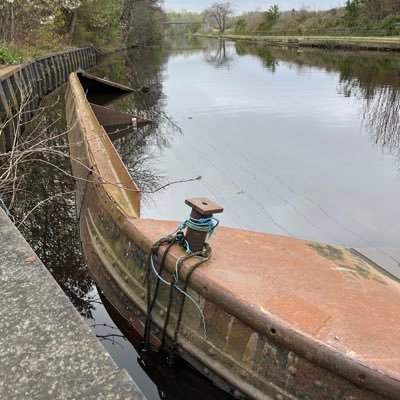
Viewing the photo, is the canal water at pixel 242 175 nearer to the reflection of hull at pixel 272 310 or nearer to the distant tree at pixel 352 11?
the reflection of hull at pixel 272 310

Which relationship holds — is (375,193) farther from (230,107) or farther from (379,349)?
(230,107)

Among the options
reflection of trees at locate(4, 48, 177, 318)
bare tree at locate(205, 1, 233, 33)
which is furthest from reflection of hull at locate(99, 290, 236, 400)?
bare tree at locate(205, 1, 233, 33)

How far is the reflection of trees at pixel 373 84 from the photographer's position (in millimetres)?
11750

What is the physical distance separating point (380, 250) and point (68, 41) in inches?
1227

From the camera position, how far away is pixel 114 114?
1226cm

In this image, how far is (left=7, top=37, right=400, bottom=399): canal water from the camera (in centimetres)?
509

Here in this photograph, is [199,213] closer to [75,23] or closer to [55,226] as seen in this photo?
[55,226]

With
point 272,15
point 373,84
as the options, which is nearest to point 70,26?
point 373,84

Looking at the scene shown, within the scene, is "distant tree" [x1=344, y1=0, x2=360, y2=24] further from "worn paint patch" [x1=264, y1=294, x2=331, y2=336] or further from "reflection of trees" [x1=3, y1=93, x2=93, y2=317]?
"worn paint patch" [x1=264, y1=294, x2=331, y2=336]

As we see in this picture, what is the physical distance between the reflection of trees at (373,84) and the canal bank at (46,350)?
8.99m

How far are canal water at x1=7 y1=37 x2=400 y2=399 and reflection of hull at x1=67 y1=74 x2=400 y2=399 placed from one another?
0.46 metres

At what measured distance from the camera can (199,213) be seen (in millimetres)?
3170

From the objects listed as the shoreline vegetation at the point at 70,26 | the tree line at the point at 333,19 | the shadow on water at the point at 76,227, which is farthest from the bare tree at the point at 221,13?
the shadow on water at the point at 76,227

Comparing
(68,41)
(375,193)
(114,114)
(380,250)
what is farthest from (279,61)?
(380,250)
